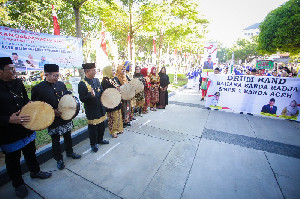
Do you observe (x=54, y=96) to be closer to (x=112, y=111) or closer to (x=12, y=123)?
(x=12, y=123)

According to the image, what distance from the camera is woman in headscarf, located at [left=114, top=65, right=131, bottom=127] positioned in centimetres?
448

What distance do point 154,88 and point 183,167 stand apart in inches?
164

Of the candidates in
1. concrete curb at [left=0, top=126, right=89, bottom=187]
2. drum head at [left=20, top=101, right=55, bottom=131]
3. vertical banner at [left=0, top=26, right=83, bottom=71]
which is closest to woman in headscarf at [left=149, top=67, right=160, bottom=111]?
vertical banner at [left=0, top=26, right=83, bottom=71]

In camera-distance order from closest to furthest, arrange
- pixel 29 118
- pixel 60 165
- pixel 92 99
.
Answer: pixel 29 118 → pixel 60 165 → pixel 92 99

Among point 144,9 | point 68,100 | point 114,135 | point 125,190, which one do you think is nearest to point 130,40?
point 144,9

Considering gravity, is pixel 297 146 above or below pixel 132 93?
below

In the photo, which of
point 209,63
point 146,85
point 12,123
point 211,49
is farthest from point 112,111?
point 211,49

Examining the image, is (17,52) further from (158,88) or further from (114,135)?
(158,88)

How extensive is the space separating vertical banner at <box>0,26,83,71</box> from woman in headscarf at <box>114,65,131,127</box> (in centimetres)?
187

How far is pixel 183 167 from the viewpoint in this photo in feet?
10.2

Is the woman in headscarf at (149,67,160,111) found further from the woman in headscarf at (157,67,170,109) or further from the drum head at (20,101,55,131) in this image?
the drum head at (20,101,55,131)

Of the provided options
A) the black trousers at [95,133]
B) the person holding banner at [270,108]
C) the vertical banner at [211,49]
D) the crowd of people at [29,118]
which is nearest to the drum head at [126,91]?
the crowd of people at [29,118]

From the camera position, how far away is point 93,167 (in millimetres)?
3100

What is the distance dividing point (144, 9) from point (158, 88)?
6161mm
